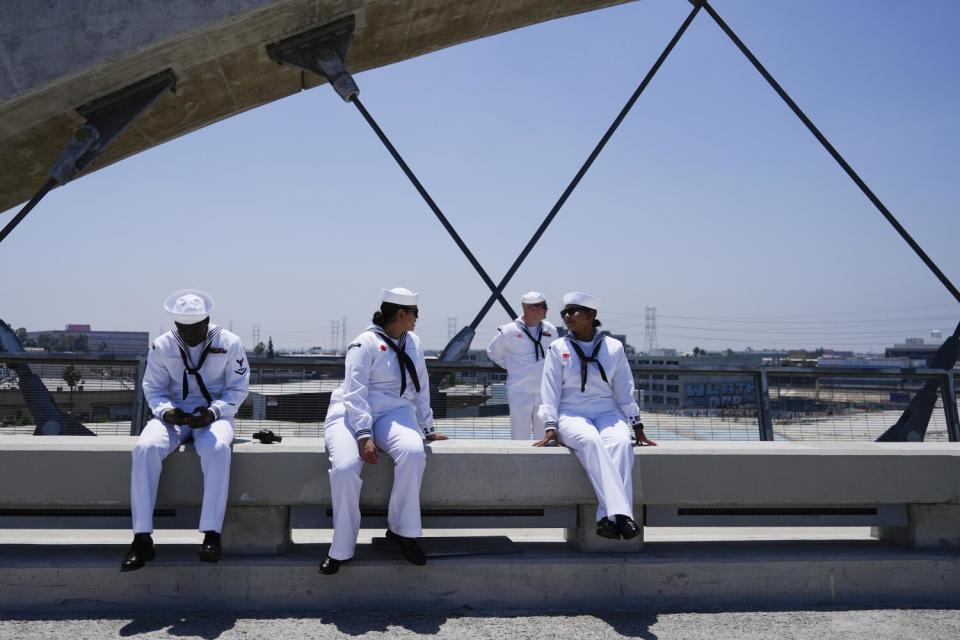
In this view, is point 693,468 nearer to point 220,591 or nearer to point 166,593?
point 220,591

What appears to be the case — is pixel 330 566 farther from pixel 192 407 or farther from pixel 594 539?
pixel 594 539

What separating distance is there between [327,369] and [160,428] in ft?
10.5

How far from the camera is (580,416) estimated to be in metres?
4.37

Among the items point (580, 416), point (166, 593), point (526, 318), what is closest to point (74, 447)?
point (166, 593)

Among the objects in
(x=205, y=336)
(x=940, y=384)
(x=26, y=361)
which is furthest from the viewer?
(x=940, y=384)

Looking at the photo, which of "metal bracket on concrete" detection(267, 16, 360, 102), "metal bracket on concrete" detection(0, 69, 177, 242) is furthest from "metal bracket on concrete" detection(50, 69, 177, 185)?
"metal bracket on concrete" detection(267, 16, 360, 102)

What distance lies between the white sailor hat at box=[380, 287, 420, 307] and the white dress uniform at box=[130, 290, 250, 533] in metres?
0.97

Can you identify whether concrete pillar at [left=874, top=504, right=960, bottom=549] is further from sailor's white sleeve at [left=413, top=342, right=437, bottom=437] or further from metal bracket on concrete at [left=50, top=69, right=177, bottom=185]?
metal bracket on concrete at [left=50, top=69, right=177, bottom=185]

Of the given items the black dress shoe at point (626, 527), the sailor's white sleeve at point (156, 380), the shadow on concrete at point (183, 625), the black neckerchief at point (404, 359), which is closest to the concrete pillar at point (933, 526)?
the black dress shoe at point (626, 527)

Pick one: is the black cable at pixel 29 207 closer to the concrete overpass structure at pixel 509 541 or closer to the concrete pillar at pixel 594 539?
the concrete overpass structure at pixel 509 541

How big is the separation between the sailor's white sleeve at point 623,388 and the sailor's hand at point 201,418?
2.51 metres

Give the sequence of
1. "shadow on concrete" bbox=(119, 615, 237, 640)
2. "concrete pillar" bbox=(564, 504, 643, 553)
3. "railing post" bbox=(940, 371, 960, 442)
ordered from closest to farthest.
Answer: "shadow on concrete" bbox=(119, 615, 237, 640), "concrete pillar" bbox=(564, 504, 643, 553), "railing post" bbox=(940, 371, 960, 442)

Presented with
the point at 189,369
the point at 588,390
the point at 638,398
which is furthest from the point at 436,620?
the point at 638,398

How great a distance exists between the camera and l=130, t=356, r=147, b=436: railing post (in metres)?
6.30
